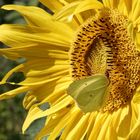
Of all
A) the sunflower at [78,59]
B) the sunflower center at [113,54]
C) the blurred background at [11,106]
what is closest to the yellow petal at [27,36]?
the sunflower at [78,59]

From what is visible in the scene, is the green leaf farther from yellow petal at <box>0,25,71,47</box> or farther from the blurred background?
the blurred background

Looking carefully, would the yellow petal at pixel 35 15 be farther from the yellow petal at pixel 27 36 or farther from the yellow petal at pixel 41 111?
the yellow petal at pixel 41 111

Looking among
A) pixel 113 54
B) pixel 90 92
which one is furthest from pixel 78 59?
pixel 90 92

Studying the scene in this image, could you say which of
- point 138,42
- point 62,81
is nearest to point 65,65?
point 62,81

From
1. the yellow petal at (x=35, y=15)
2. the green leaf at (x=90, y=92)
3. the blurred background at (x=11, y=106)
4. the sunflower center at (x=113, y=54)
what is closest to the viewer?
the green leaf at (x=90, y=92)

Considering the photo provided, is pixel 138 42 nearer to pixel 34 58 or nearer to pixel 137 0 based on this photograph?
pixel 137 0

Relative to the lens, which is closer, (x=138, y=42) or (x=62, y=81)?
(x=138, y=42)
